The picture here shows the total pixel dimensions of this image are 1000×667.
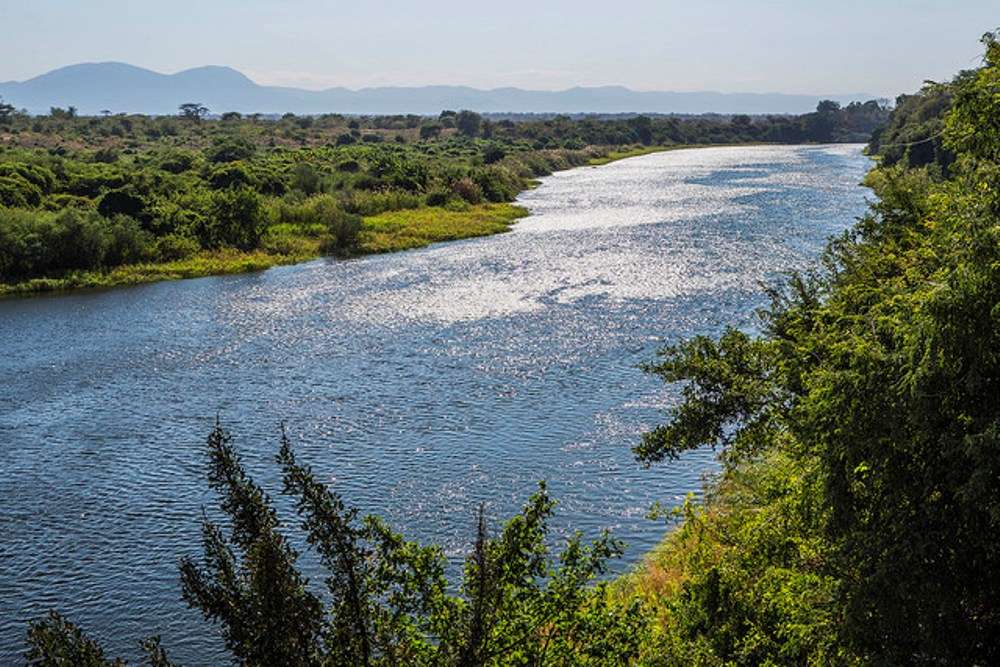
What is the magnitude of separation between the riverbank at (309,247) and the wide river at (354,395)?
87.7 inches

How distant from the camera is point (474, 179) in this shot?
94.7 meters

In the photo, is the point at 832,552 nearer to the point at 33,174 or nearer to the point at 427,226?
the point at 427,226

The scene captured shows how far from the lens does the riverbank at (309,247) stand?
54.9 metres

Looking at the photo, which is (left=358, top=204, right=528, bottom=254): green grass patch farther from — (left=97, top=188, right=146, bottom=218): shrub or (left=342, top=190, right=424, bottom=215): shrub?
(left=97, top=188, right=146, bottom=218): shrub

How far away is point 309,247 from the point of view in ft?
218

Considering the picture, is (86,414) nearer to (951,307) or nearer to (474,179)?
(951,307)

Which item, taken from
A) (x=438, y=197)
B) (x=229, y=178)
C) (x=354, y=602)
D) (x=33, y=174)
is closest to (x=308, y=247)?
(x=229, y=178)

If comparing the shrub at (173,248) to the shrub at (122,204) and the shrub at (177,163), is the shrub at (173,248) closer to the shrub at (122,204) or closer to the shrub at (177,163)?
the shrub at (122,204)

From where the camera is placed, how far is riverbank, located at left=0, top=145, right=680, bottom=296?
54.9 metres

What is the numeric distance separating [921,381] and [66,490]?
79.6ft

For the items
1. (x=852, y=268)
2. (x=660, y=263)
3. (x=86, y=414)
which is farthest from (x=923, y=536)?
(x=660, y=263)

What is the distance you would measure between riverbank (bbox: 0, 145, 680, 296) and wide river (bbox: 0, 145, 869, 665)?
2.23 m

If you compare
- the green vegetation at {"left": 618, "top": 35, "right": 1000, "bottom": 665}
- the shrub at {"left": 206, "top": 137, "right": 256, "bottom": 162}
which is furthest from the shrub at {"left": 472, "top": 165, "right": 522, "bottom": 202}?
the green vegetation at {"left": 618, "top": 35, "right": 1000, "bottom": 665}

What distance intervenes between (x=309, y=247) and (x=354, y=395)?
3462cm
